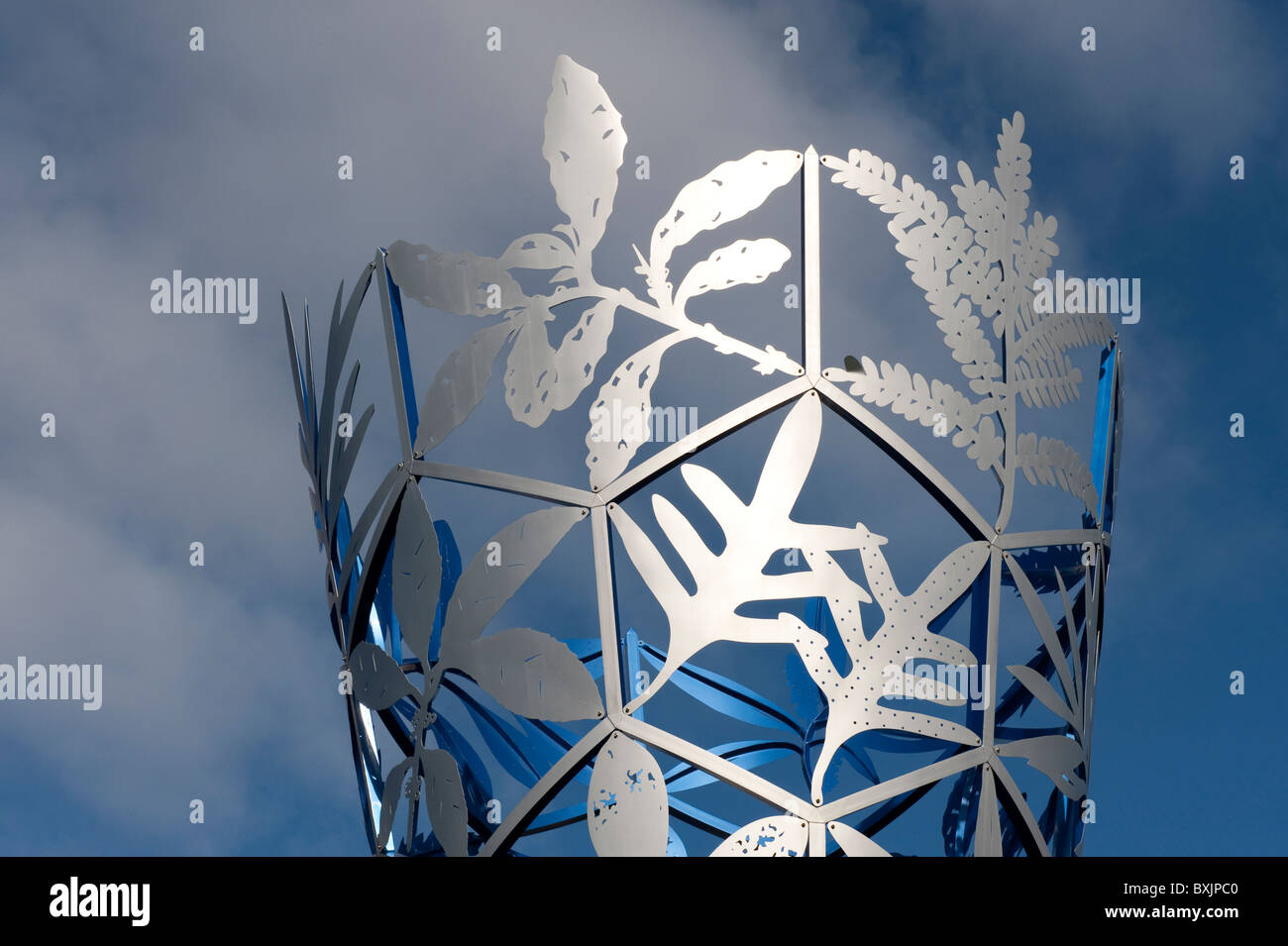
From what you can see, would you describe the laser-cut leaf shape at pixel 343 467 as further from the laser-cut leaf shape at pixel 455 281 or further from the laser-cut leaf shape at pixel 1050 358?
the laser-cut leaf shape at pixel 1050 358

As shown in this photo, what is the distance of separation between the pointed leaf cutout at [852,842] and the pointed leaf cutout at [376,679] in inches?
66.3

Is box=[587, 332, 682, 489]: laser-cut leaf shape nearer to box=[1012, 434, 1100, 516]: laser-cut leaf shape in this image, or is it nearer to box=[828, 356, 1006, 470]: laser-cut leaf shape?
box=[828, 356, 1006, 470]: laser-cut leaf shape

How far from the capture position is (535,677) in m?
4.47

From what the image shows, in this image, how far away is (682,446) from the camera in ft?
14.7

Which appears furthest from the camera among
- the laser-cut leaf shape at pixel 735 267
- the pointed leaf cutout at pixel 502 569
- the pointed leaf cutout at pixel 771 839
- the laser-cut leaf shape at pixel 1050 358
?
the laser-cut leaf shape at pixel 1050 358

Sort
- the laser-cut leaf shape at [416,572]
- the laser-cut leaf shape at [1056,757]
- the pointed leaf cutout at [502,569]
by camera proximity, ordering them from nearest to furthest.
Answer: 1. the pointed leaf cutout at [502,569]
2. the laser-cut leaf shape at [416,572]
3. the laser-cut leaf shape at [1056,757]

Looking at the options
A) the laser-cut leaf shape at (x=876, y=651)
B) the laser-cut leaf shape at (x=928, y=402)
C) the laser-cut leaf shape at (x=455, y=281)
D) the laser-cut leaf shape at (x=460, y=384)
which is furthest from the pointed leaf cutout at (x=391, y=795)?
the laser-cut leaf shape at (x=928, y=402)

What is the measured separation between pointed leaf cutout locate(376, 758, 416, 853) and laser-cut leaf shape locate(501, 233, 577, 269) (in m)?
1.97

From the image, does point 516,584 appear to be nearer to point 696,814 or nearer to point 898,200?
point 898,200

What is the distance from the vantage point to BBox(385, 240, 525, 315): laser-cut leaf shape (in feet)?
15.4

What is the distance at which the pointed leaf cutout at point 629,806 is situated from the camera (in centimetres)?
432

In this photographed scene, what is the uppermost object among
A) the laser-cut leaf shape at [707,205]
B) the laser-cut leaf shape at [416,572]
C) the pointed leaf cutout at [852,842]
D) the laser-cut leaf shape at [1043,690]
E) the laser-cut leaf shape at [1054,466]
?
the laser-cut leaf shape at [707,205]

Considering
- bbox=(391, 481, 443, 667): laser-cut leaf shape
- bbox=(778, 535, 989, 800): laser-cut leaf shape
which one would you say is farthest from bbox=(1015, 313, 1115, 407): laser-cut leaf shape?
bbox=(391, 481, 443, 667): laser-cut leaf shape

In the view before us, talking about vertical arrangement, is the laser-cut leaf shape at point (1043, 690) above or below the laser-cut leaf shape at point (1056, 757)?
above
